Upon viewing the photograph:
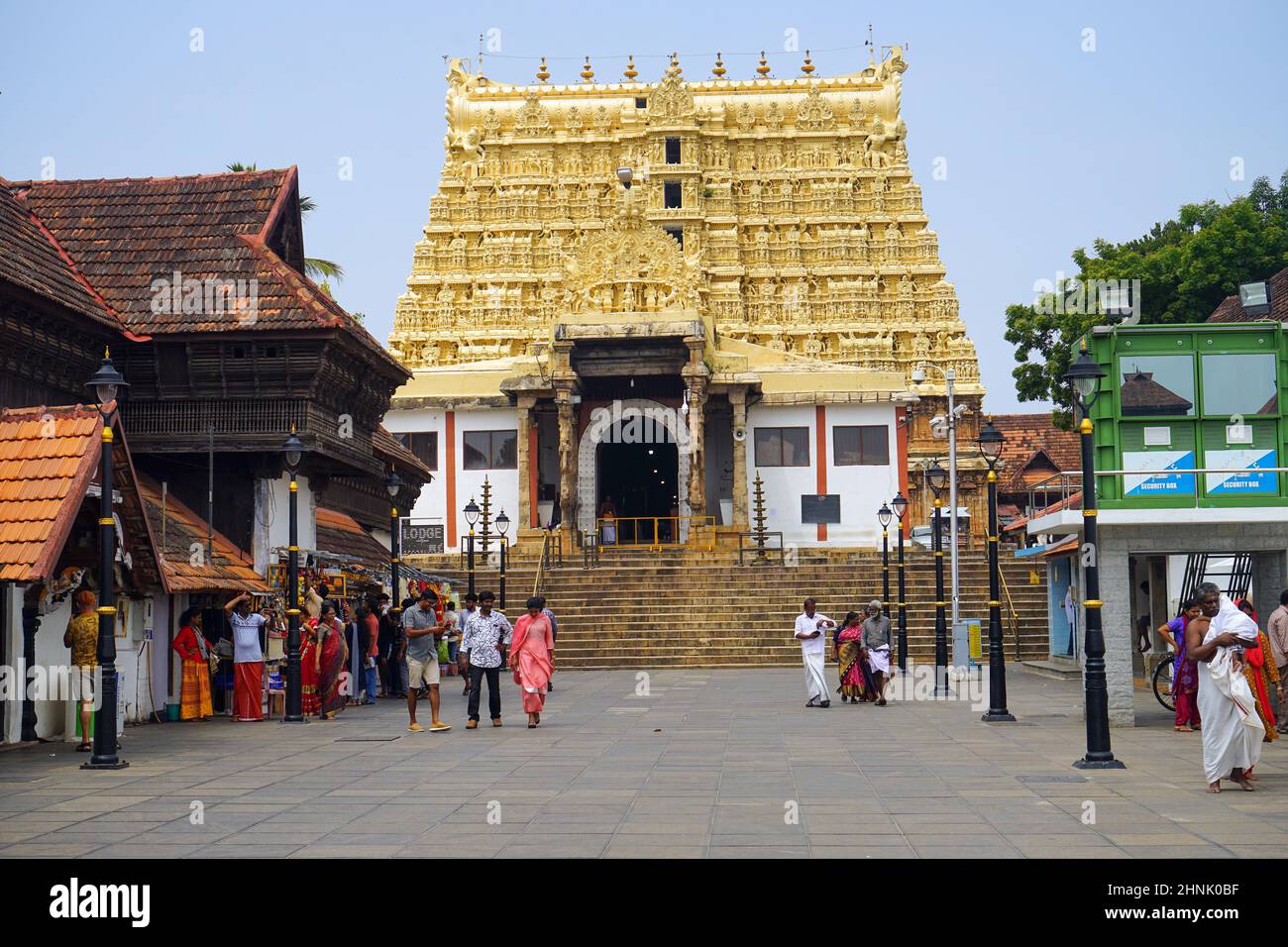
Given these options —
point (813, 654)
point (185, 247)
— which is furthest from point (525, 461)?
point (813, 654)

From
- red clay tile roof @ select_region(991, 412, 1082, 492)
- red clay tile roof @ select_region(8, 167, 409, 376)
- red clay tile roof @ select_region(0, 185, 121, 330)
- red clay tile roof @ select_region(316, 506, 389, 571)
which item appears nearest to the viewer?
red clay tile roof @ select_region(0, 185, 121, 330)

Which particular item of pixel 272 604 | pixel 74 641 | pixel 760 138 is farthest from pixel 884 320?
pixel 74 641

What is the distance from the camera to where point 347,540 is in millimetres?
30062

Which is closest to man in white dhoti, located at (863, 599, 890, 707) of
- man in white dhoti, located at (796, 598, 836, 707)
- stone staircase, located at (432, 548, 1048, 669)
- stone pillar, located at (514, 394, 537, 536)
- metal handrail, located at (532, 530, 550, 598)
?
man in white dhoti, located at (796, 598, 836, 707)

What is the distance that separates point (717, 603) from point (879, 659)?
14017 millimetres

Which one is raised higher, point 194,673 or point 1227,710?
point 1227,710

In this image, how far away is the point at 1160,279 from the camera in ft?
144

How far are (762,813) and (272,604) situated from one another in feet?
47.5

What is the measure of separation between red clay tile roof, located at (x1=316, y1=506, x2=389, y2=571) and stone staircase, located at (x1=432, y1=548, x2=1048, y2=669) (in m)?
5.00

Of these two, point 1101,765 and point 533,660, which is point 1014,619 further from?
point 1101,765

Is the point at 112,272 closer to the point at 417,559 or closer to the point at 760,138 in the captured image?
the point at 417,559


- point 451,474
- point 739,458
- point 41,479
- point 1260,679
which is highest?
point 739,458

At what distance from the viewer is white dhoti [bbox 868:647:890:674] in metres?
22.2

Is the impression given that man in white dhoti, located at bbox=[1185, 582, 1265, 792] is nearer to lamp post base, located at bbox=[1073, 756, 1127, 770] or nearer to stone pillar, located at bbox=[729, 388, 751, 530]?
lamp post base, located at bbox=[1073, 756, 1127, 770]
